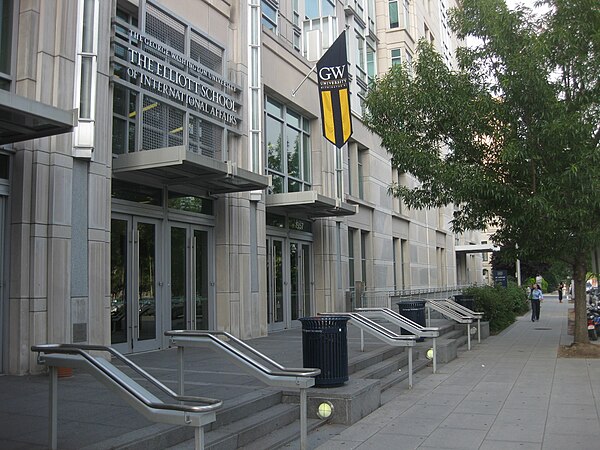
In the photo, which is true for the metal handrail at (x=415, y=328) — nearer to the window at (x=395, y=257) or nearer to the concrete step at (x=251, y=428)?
the concrete step at (x=251, y=428)

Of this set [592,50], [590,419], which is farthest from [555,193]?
[590,419]

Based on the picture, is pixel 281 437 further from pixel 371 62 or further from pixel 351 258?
pixel 371 62

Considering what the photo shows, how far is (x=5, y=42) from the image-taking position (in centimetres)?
884

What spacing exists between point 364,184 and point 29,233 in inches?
673

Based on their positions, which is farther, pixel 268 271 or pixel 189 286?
pixel 268 271

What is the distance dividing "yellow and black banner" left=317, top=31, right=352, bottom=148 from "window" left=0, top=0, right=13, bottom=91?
31.0ft

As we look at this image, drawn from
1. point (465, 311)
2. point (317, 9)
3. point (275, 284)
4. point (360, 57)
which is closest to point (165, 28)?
point (275, 284)

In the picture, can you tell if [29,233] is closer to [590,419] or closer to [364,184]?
[590,419]

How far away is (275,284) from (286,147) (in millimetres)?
4119

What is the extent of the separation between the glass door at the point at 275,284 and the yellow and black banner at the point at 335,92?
150 inches

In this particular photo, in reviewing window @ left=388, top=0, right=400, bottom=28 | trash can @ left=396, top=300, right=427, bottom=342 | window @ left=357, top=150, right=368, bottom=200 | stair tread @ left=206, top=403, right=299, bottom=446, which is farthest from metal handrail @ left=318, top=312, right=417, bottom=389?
window @ left=388, top=0, right=400, bottom=28

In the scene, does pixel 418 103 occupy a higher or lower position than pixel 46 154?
higher

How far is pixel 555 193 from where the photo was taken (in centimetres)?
1264

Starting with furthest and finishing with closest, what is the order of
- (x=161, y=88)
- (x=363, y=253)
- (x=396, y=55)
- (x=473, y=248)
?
(x=473, y=248) → (x=396, y=55) → (x=363, y=253) → (x=161, y=88)
